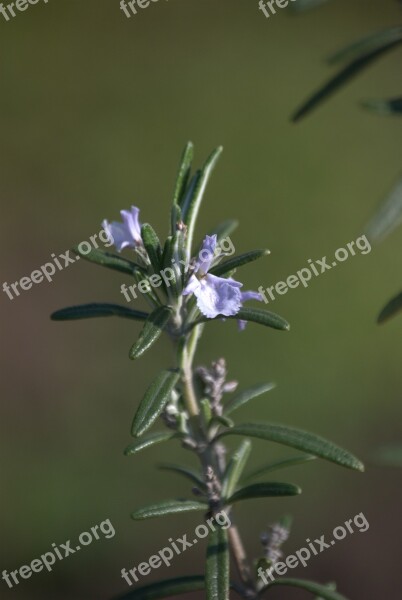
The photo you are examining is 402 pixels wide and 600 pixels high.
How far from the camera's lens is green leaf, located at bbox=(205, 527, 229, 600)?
108 centimetres

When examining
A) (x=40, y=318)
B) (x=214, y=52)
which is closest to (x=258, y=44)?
(x=214, y=52)

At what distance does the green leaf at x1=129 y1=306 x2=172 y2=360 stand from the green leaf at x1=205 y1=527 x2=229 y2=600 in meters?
0.28

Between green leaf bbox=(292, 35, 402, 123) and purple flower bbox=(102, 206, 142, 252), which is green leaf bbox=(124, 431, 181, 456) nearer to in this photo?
purple flower bbox=(102, 206, 142, 252)

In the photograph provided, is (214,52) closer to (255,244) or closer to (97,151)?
(97,151)

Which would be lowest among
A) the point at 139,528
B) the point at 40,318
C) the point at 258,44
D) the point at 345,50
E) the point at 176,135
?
the point at 139,528

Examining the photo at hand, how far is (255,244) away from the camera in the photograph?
4.07 m

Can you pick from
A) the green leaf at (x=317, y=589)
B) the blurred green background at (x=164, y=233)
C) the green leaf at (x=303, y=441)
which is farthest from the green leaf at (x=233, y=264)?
the blurred green background at (x=164, y=233)

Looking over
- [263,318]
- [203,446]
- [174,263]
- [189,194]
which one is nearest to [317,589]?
[203,446]

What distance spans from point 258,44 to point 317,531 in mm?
3159

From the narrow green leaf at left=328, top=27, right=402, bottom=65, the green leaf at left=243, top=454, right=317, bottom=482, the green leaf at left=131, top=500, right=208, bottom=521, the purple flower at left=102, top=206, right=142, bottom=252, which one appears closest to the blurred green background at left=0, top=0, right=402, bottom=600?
the green leaf at left=243, top=454, right=317, bottom=482

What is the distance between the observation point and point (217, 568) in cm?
110

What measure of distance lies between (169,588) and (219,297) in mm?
450

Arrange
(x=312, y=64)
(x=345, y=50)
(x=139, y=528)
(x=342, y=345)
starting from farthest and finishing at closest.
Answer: (x=312, y=64) < (x=342, y=345) < (x=139, y=528) < (x=345, y=50)

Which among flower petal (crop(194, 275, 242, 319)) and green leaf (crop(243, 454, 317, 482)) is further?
green leaf (crop(243, 454, 317, 482))
